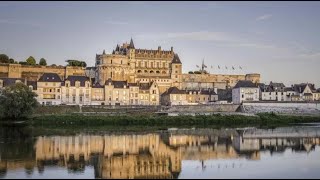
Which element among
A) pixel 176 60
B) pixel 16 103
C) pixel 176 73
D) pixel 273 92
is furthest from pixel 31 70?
pixel 273 92

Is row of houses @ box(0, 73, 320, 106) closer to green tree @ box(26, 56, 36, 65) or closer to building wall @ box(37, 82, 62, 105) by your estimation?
building wall @ box(37, 82, 62, 105)

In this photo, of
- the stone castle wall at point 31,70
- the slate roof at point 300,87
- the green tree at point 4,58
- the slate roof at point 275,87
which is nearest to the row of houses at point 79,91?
the stone castle wall at point 31,70

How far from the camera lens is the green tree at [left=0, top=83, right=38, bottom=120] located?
4494 centimetres

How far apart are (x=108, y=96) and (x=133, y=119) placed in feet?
49.1

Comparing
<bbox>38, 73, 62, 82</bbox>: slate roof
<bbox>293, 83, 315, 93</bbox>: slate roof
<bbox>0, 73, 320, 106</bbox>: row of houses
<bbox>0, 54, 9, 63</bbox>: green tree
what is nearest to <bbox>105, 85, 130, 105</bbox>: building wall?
<bbox>0, 73, 320, 106</bbox>: row of houses

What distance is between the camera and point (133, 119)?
47.0m

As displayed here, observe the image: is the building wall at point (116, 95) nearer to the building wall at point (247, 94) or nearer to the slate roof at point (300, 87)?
the building wall at point (247, 94)

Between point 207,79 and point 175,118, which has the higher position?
point 207,79

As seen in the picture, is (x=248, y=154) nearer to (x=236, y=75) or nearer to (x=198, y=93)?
(x=198, y=93)

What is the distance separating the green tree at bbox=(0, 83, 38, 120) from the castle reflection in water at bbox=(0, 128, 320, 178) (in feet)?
44.9

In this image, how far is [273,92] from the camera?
71750 mm

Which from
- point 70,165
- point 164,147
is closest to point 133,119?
point 164,147

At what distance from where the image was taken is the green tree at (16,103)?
4494cm

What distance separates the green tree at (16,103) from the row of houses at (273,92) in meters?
32.9
